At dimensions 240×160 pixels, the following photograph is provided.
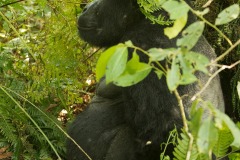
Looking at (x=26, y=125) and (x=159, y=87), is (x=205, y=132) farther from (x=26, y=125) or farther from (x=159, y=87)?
(x=26, y=125)

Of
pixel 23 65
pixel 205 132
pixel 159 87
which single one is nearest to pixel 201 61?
pixel 205 132

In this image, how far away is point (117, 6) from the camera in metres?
2.98

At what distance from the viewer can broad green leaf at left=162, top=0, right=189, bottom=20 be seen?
1235 mm

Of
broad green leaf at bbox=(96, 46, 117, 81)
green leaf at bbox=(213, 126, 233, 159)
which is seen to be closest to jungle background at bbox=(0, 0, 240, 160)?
green leaf at bbox=(213, 126, 233, 159)

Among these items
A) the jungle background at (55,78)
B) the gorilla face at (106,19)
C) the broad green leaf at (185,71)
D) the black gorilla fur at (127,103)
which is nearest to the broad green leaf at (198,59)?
the broad green leaf at (185,71)

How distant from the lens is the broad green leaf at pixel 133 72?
1.32 meters

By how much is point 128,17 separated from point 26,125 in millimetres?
857

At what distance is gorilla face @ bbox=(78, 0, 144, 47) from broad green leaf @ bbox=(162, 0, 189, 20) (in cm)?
167

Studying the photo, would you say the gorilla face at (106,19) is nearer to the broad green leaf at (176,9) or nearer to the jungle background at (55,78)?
the jungle background at (55,78)

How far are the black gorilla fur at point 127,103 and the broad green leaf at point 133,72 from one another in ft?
4.32

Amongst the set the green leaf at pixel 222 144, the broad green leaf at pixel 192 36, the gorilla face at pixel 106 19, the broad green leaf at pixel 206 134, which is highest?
the broad green leaf at pixel 192 36

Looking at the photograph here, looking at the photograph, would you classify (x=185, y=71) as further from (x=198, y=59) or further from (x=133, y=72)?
(x=133, y=72)

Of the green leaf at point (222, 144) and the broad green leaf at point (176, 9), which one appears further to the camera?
the green leaf at point (222, 144)

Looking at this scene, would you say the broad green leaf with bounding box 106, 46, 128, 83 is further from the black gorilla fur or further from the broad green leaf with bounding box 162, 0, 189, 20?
the black gorilla fur
